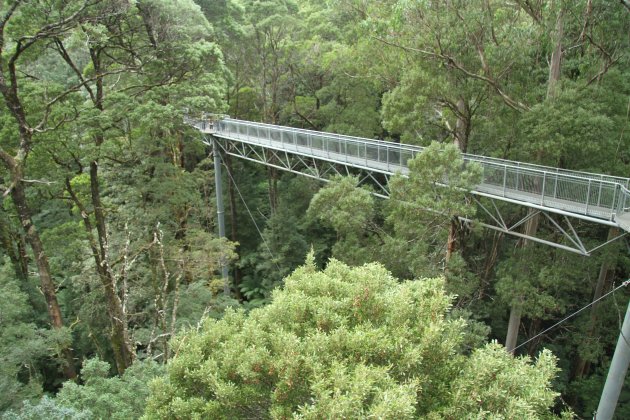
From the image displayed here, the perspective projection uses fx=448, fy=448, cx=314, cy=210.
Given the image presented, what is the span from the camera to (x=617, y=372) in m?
7.74

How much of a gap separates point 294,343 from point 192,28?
32.6 ft

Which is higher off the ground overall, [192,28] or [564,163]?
[192,28]

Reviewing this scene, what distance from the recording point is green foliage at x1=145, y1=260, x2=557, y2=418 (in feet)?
13.2

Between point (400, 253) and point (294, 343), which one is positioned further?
point (400, 253)

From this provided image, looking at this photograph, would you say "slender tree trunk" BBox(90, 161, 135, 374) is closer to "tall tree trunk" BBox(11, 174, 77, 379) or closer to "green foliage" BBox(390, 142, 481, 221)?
"tall tree trunk" BBox(11, 174, 77, 379)

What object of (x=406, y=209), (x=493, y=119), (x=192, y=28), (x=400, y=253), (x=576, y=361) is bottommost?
(x=576, y=361)

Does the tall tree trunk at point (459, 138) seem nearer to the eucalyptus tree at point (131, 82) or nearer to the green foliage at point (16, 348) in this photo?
the eucalyptus tree at point (131, 82)

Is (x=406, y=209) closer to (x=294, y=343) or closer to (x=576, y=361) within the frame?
(x=294, y=343)

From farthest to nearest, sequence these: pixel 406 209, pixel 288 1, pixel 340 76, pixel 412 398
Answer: pixel 288 1, pixel 340 76, pixel 406 209, pixel 412 398

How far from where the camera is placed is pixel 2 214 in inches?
452

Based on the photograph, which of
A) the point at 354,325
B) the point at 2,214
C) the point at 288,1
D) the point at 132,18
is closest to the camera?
the point at 354,325

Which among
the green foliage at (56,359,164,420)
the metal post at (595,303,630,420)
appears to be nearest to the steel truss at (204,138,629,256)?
the metal post at (595,303,630,420)

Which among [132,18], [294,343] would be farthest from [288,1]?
[294,343]

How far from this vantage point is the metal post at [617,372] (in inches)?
291
